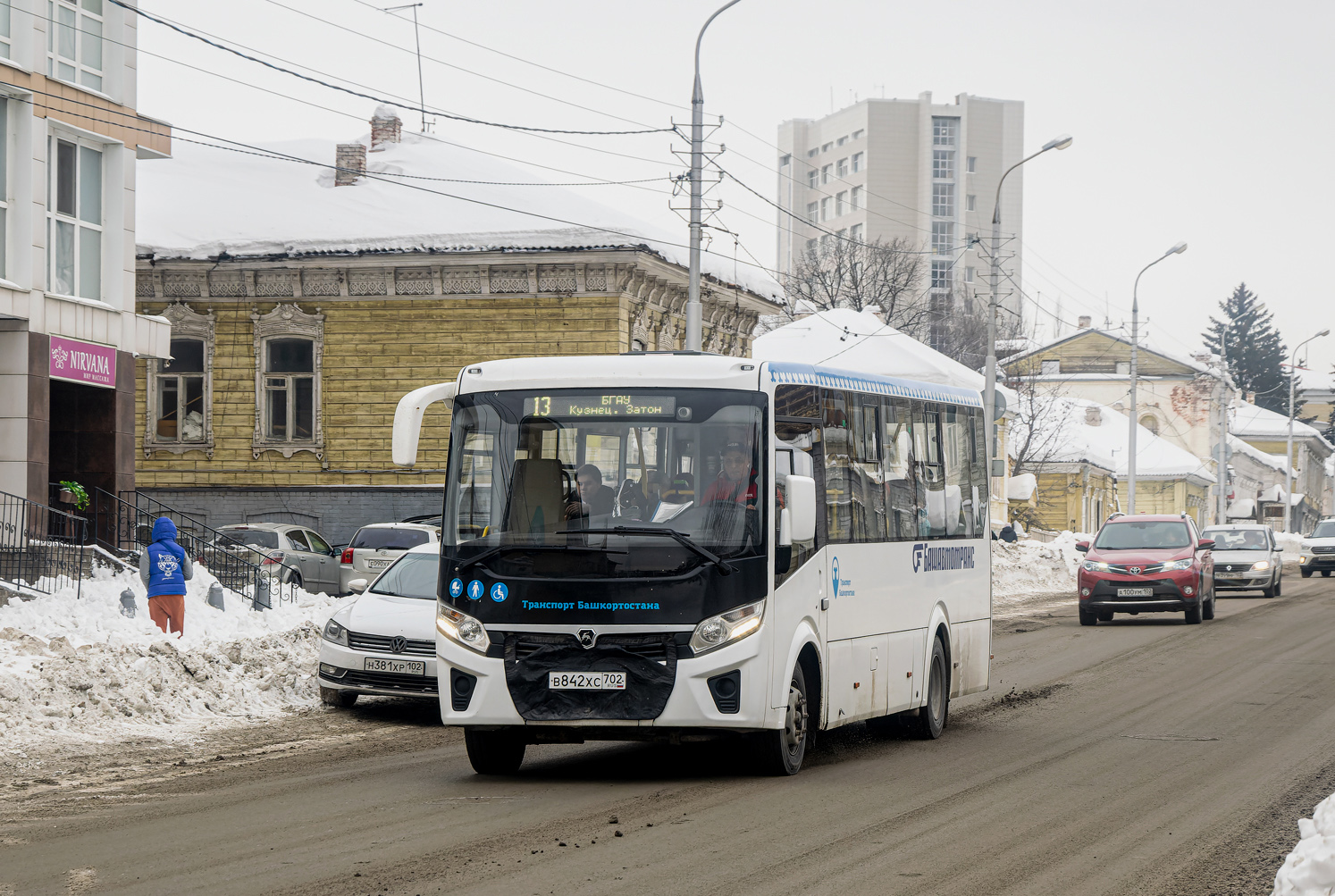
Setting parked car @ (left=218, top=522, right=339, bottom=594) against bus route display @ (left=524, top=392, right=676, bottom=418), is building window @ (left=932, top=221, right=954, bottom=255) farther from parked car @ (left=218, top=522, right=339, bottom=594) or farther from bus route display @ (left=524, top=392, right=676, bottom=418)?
bus route display @ (left=524, top=392, right=676, bottom=418)

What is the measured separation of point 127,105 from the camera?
25766 mm

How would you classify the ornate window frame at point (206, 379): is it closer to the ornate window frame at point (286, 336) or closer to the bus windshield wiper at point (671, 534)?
the ornate window frame at point (286, 336)

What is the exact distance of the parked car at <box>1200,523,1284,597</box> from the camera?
121 ft

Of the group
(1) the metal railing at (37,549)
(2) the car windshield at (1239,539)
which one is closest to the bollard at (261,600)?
(1) the metal railing at (37,549)

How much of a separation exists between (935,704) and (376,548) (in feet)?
58.6

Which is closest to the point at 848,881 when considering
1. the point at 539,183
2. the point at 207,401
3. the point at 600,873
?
the point at 600,873

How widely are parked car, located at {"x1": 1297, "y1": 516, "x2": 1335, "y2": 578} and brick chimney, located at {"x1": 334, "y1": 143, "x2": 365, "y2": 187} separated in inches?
1227

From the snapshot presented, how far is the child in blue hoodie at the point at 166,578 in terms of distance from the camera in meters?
16.5

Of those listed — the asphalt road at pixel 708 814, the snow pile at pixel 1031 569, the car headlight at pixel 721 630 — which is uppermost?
the car headlight at pixel 721 630

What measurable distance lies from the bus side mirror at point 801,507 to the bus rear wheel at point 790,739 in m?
0.87

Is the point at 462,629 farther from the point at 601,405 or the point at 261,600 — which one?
the point at 261,600

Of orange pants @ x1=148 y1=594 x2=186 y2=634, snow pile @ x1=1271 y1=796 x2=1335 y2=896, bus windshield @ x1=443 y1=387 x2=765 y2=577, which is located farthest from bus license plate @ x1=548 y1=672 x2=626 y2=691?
orange pants @ x1=148 y1=594 x2=186 y2=634

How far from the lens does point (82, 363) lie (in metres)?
25.0

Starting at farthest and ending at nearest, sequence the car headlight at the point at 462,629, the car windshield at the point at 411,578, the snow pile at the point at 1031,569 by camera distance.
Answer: the snow pile at the point at 1031,569 < the car windshield at the point at 411,578 < the car headlight at the point at 462,629
